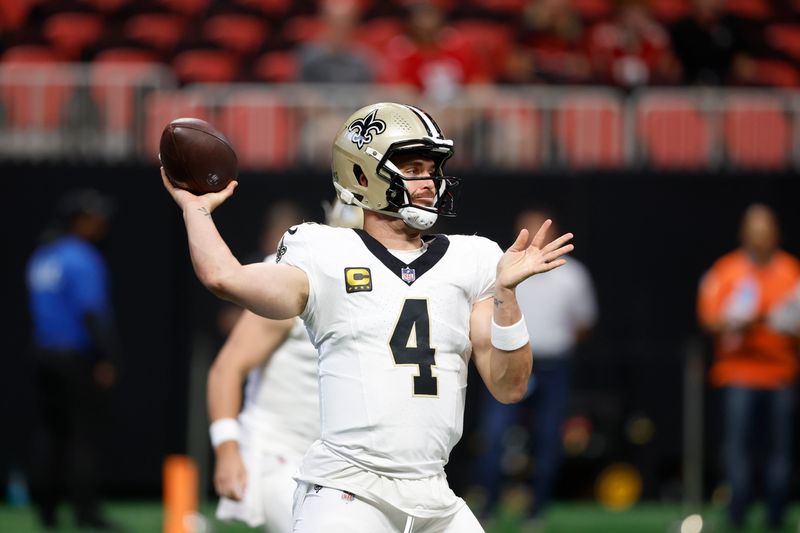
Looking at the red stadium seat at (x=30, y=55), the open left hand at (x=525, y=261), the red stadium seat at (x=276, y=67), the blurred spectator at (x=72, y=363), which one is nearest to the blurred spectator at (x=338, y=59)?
the red stadium seat at (x=276, y=67)

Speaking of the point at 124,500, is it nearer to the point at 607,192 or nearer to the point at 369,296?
the point at 607,192

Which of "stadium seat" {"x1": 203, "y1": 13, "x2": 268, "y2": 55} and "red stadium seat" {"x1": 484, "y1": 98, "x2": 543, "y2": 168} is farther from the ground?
"stadium seat" {"x1": 203, "y1": 13, "x2": 268, "y2": 55}

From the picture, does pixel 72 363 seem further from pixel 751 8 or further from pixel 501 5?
pixel 751 8

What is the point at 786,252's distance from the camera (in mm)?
11602

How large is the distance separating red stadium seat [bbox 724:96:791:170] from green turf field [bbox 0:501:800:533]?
274 cm

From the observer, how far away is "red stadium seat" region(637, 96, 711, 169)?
11234 mm

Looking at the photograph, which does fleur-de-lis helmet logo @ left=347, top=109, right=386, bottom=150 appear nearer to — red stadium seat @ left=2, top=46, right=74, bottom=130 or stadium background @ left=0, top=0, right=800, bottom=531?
stadium background @ left=0, top=0, right=800, bottom=531

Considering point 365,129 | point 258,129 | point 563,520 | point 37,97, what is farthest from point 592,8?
point 365,129

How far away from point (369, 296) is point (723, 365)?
6.27m

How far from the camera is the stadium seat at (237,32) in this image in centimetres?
1360

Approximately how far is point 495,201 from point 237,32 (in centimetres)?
370

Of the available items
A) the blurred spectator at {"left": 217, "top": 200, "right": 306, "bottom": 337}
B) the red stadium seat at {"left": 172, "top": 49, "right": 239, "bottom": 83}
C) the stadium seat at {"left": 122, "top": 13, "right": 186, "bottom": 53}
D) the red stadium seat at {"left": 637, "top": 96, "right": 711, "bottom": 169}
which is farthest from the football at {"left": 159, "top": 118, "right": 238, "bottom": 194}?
the stadium seat at {"left": 122, "top": 13, "right": 186, "bottom": 53}

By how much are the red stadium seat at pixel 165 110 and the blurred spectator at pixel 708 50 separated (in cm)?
410

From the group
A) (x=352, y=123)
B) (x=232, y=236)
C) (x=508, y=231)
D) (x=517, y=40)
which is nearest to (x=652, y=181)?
(x=508, y=231)
